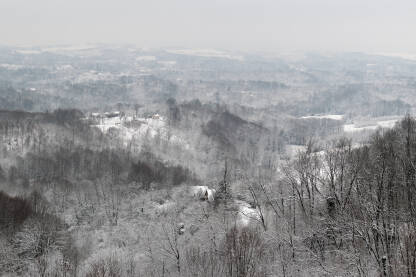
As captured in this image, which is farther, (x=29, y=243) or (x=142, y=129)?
(x=142, y=129)

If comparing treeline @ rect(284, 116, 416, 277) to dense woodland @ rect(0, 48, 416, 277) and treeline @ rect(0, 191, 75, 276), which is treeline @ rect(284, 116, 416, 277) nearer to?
dense woodland @ rect(0, 48, 416, 277)

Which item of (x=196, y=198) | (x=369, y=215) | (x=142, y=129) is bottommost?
(x=142, y=129)

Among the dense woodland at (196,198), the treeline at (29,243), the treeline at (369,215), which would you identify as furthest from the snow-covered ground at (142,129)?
the treeline at (369,215)

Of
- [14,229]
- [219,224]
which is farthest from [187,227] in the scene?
[14,229]

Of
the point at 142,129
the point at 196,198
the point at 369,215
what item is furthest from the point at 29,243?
the point at 142,129

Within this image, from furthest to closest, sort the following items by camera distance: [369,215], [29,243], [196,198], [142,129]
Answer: [142,129], [196,198], [29,243], [369,215]

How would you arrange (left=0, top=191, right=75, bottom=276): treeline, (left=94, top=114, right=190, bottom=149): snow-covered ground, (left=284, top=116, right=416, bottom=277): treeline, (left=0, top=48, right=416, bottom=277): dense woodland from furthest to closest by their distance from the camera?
(left=94, top=114, right=190, bottom=149): snow-covered ground < (left=0, top=191, right=75, bottom=276): treeline < (left=0, top=48, right=416, bottom=277): dense woodland < (left=284, top=116, right=416, bottom=277): treeline

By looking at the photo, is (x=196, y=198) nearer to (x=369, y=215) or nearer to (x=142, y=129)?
(x=369, y=215)

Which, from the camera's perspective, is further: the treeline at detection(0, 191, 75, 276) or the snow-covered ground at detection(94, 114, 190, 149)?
the snow-covered ground at detection(94, 114, 190, 149)

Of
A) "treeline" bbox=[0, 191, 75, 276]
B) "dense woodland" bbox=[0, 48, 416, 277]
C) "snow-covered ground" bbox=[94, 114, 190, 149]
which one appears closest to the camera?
"dense woodland" bbox=[0, 48, 416, 277]

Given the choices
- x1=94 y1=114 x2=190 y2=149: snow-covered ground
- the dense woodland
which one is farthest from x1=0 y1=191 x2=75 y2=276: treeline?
x1=94 y1=114 x2=190 y2=149: snow-covered ground

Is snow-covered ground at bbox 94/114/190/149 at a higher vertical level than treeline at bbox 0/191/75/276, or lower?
lower

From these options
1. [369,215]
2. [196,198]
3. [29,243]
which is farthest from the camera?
[196,198]

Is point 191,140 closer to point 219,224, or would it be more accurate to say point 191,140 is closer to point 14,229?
point 14,229
